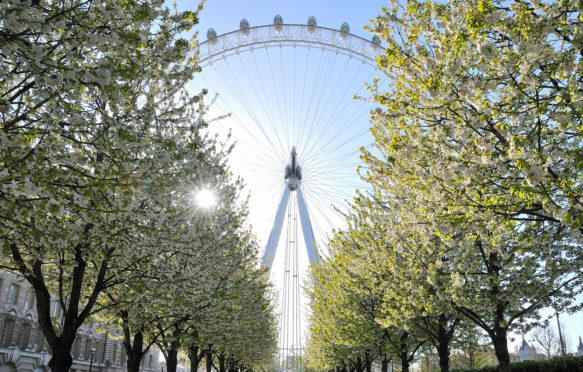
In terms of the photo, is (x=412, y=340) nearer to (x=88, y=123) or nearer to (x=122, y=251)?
(x=122, y=251)

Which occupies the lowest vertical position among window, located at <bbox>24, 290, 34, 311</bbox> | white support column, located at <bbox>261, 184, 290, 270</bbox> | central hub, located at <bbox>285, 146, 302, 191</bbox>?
window, located at <bbox>24, 290, 34, 311</bbox>

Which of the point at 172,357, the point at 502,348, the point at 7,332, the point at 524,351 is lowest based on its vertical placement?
the point at 524,351

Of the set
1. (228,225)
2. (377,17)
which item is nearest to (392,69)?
(377,17)

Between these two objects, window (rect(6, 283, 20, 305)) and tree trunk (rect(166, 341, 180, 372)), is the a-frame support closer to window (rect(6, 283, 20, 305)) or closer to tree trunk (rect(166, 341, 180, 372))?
tree trunk (rect(166, 341, 180, 372))

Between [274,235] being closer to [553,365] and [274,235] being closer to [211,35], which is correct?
[211,35]

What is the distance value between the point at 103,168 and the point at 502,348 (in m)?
11.7

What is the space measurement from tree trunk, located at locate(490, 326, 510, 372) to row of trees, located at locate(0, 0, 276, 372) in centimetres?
906

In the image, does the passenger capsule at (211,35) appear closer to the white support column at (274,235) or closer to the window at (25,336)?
the white support column at (274,235)

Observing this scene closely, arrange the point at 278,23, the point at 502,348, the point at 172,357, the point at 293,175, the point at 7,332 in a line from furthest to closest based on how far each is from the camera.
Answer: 1. the point at 293,175
2. the point at 278,23
3. the point at 7,332
4. the point at 172,357
5. the point at 502,348

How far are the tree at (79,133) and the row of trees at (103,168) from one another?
28 mm

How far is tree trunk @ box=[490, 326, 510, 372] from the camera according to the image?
472 inches

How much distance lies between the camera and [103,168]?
7.17 metres

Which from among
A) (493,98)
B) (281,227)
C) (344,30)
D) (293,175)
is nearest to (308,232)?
(281,227)

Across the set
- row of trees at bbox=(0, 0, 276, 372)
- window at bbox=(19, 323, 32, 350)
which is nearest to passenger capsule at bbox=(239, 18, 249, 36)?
row of trees at bbox=(0, 0, 276, 372)
